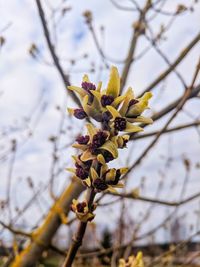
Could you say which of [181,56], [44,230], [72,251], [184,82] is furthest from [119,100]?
[44,230]

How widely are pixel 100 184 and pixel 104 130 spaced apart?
9 centimetres

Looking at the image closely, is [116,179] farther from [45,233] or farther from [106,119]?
[45,233]

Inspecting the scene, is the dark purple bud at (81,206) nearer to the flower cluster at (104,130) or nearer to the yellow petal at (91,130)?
the flower cluster at (104,130)

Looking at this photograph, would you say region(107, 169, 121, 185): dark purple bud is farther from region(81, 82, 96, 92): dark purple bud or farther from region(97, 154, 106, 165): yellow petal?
region(81, 82, 96, 92): dark purple bud

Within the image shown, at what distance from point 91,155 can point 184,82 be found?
1.40m

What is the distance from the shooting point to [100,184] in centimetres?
65

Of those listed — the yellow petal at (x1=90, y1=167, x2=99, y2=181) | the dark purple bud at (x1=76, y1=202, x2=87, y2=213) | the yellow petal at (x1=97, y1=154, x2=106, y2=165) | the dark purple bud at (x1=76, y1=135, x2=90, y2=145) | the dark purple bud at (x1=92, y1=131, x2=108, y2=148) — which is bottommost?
the dark purple bud at (x1=76, y1=202, x2=87, y2=213)

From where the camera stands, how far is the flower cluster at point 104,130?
649 mm

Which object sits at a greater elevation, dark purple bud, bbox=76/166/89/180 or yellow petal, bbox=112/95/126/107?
yellow petal, bbox=112/95/126/107

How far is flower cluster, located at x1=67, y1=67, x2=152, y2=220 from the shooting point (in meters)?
0.65

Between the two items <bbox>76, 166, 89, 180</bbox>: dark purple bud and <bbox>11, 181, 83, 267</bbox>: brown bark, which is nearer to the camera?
<bbox>76, 166, 89, 180</bbox>: dark purple bud

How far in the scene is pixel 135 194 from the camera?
2258 mm

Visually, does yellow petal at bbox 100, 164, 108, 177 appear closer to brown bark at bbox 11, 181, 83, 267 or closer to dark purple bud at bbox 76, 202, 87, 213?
dark purple bud at bbox 76, 202, 87, 213

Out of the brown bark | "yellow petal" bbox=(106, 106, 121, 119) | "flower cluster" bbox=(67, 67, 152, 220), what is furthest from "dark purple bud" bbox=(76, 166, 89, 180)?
the brown bark
